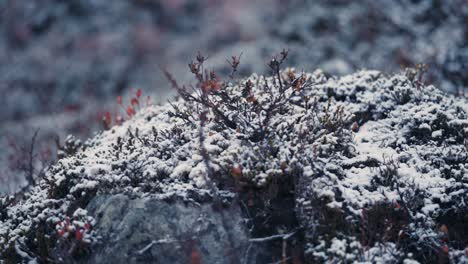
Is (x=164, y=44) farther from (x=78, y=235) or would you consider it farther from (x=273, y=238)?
(x=273, y=238)

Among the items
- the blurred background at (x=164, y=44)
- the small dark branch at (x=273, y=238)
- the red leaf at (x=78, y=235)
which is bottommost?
the small dark branch at (x=273, y=238)

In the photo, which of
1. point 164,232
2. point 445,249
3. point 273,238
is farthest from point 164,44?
point 445,249

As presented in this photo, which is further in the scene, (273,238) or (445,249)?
(273,238)

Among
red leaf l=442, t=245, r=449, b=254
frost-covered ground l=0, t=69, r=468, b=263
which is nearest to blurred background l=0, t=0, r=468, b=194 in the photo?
frost-covered ground l=0, t=69, r=468, b=263

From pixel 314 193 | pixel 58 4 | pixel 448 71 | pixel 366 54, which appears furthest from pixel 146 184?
pixel 58 4

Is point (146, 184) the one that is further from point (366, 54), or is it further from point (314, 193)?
point (366, 54)

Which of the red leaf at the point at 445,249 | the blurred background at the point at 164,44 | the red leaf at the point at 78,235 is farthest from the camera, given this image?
the blurred background at the point at 164,44

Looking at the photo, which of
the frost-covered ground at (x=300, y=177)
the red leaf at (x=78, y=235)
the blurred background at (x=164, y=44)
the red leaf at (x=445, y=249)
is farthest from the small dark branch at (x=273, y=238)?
the blurred background at (x=164, y=44)

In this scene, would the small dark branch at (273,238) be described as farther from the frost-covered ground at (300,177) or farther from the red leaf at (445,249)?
the red leaf at (445,249)
